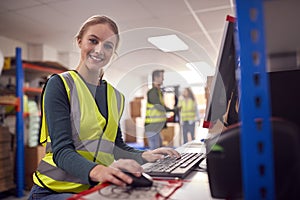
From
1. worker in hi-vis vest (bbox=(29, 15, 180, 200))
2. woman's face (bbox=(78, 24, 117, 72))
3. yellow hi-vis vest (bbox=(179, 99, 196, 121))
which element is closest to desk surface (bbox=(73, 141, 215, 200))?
worker in hi-vis vest (bbox=(29, 15, 180, 200))

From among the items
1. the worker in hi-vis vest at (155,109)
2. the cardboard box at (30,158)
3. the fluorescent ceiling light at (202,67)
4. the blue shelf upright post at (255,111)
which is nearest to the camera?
the blue shelf upright post at (255,111)

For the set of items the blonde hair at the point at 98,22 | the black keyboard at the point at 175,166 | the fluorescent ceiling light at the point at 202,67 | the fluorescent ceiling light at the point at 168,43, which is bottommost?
the black keyboard at the point at 175,166

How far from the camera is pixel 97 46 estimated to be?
881 millimetres

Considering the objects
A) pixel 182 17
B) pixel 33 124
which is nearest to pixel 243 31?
pixel 182 17

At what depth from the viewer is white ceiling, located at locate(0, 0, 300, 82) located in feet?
2.82

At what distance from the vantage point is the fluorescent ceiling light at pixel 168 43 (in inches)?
31.8

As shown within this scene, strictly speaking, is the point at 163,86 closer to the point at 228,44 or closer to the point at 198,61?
the point at 198,61

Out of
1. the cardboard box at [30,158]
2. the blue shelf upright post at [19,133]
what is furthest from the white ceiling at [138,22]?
the cardboard box at [30,158]

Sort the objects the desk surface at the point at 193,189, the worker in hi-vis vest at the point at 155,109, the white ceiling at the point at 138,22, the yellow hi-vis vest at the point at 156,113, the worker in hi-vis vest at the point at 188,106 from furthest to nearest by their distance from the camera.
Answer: the yellow hi-vis vest at the point at 156,113
the worker in hi-vis vest at the point at 188,106
the worker in hi-vis vest at the point at 155,109
the white ceiling at the point at 138,22
the desk surface at the point at 193,189

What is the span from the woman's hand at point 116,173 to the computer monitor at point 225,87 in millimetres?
266

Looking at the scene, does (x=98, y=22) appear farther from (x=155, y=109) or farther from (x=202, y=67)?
(x=155, y=109)

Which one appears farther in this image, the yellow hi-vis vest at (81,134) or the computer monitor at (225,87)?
the yellow hi-vis vest at (81,134)

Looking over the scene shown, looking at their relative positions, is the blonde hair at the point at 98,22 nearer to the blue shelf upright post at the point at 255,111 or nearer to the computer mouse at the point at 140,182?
the computer mouse at the point at 140,182

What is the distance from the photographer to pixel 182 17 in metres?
3.02
